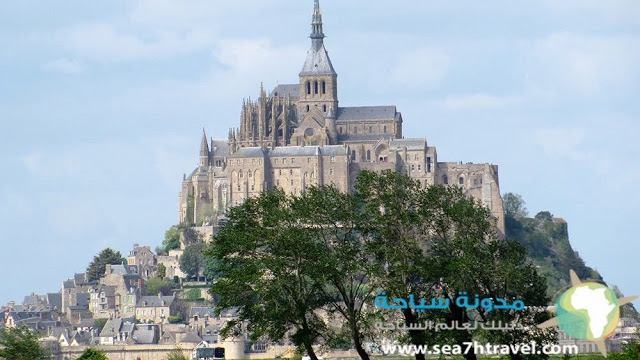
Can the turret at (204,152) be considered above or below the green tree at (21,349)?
above

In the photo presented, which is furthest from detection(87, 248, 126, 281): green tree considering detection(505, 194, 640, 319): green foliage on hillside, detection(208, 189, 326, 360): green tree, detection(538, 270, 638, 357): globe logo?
detection(538, 270, 638, 357): globe logo

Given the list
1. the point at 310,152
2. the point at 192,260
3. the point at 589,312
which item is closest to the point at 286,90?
the point at 310,152

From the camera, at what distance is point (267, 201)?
213ft

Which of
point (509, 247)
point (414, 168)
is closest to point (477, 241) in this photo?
point (509, 247)

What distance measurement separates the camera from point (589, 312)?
5519cm

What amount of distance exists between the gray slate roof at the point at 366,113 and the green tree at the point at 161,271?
815 inches

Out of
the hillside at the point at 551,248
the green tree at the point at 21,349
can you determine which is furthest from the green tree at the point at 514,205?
the green tree at the point at 21,349

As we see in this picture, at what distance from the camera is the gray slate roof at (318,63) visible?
15225 cm

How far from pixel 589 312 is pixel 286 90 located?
101m

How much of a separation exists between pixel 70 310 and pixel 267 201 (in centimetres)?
7969

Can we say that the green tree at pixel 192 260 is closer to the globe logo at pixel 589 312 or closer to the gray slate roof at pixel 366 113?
the gray slate roof at pixel 366 113

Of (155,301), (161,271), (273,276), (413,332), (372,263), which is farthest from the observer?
(161,271)

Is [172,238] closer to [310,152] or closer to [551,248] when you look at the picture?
[310,152]

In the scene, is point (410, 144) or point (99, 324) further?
point (410, 144)
